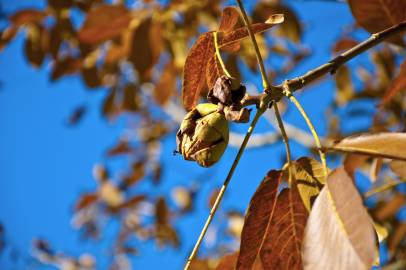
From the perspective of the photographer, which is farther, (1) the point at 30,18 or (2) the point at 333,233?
(1) the point at 30,18

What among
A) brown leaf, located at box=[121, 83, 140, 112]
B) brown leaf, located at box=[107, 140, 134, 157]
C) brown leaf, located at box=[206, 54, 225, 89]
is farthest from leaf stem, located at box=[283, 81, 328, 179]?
brown leaf, located at box=[107, 140, 134, 157]

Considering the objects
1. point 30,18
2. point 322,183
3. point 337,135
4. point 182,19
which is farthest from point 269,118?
point 322,183

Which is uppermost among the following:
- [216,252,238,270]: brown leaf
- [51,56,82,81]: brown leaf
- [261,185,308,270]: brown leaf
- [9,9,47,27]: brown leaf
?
[9,9,47,27]: brown leaf

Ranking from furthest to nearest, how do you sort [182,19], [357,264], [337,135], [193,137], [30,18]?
[337,135]
[182,19]
[30,18]
[193,137]
[357,264]

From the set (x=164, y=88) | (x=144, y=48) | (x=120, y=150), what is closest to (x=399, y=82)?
(x=144, y=48)

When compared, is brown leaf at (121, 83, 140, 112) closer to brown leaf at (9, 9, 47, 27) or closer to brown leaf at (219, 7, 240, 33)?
brown leaf at (9, 9, 47, 27)

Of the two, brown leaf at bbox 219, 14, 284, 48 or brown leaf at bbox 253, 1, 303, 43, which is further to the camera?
brown leaf at bbox 253, 1, 303, 43

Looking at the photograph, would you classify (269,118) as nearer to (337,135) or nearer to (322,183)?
(337,135)

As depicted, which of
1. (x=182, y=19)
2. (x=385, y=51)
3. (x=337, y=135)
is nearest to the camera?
(x=182, y=19)
